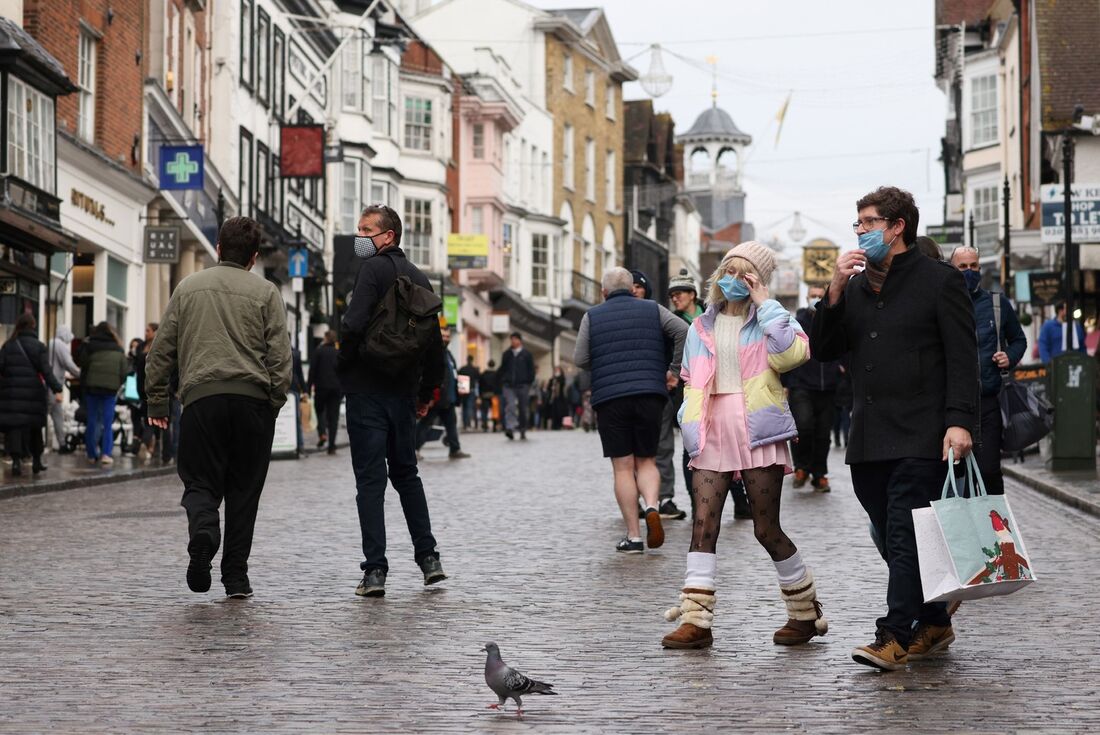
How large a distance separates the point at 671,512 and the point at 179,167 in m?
20.9

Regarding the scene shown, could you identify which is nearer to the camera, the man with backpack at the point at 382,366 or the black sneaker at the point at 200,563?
the black sneaker at the point at 200,563

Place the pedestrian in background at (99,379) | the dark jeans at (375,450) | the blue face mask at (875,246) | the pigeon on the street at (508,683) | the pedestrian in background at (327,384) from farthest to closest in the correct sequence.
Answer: the pedestrian in background at (327,384) → the pedestrian in background at (99,379) → the dark jeans at (375,450) → the blue face mask at (875,246) → the pigeon on the street at (508,683)

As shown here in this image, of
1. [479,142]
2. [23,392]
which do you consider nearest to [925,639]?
[23,392]

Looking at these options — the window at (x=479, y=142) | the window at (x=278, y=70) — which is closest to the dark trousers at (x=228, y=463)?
the window at (x=278, y=70)

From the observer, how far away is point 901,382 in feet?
24.6

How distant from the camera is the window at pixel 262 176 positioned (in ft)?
149

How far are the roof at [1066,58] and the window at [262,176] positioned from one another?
17.7 metres

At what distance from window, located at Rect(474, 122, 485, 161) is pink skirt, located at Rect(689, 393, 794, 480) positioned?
59.7 m

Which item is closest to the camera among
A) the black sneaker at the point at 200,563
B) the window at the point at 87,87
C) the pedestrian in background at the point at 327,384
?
the black sneaker at the point at 200,563

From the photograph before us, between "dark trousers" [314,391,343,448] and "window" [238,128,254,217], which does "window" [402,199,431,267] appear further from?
"dark trousers" [314,391,343,448]

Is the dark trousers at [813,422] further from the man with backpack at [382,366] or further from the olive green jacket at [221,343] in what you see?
the olive green jacket at [221,343]

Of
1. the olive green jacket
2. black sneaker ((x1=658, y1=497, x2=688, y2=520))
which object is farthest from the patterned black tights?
black sneaker ((x1=658, y1=497, x2=688, y2=520))

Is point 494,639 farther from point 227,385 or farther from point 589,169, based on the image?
point 589,169

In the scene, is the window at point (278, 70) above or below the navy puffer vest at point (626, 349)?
above
